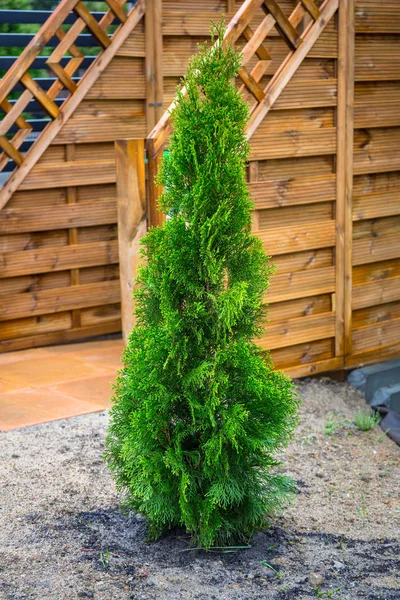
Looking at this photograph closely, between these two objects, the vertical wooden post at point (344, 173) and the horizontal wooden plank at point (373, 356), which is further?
the horizontal wooden plank at point (373, 356)

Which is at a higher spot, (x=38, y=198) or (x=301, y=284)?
(x=38, y=198)

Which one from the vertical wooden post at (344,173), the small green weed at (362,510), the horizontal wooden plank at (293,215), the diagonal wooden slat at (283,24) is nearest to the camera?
the small green weed at (362,510)

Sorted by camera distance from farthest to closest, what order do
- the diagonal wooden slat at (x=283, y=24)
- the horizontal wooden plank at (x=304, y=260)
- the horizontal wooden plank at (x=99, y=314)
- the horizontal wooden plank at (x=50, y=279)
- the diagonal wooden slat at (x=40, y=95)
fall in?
the horizontal wooden plank at (x=99, y=314) → the horizontal wooden plank at (x=50, y=279) → the diagonal wooden slat at (x=40, y=95) → the horizontal wooden plank at (x=304, y=260) → the diagonal wooden slat at (x=283, y=24)

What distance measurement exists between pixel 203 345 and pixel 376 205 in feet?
11.4

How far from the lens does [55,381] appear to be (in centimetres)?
639

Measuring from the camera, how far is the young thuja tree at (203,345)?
357cm

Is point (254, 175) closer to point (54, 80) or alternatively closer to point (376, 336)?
point (376, 336)

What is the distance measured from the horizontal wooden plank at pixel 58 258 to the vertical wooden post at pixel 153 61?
3.77 feet

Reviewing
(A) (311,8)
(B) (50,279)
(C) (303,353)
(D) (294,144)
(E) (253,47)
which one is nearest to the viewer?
(E) (253,47)

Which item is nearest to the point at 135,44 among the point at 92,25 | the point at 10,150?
the point at 92,25

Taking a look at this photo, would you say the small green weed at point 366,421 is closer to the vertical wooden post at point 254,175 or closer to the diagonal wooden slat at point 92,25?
the vertical wooden post at point 254,175

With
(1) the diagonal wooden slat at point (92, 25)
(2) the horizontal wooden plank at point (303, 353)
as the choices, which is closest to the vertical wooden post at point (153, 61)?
(1) the diagonal wooden slat at point (92, 25)

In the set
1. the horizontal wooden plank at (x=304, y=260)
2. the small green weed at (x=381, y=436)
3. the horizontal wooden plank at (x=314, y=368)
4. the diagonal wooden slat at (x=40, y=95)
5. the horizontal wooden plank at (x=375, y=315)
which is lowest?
the small green weed at (x=381, y=436)

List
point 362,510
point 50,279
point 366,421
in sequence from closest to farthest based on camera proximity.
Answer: point 362,510 < point 366,421 < point 50,279
